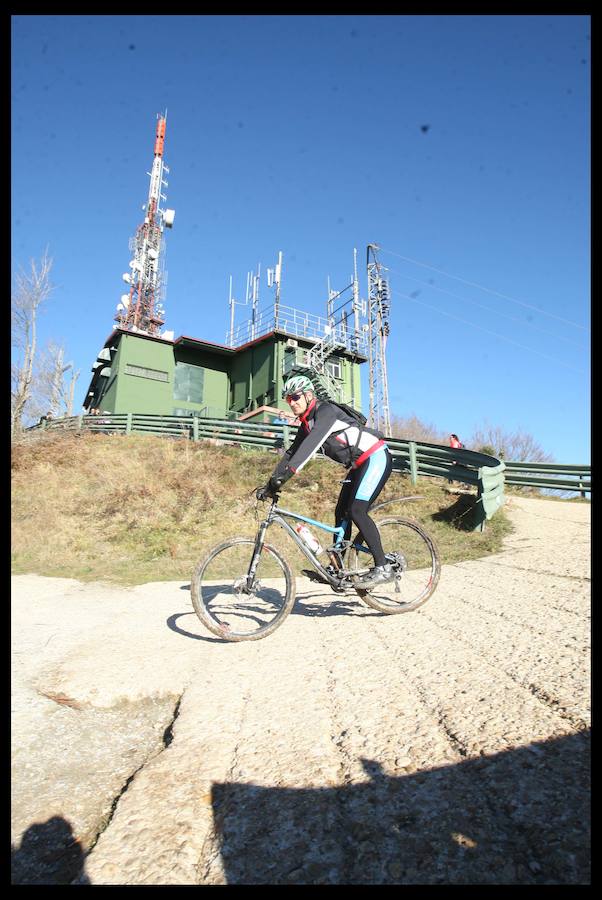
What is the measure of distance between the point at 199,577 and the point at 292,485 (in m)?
8.98

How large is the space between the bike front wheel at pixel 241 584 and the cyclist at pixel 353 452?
1.86 feet

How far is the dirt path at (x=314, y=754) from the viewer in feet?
4.95

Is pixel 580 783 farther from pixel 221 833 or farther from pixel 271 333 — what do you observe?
pixel 271 333

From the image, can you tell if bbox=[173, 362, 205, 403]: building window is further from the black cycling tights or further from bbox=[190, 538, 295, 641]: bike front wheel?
the black cycling tights

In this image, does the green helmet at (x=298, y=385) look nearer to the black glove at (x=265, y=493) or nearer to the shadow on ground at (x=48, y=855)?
the black glove at (x=265, y=493)

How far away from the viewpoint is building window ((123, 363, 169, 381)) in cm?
2714

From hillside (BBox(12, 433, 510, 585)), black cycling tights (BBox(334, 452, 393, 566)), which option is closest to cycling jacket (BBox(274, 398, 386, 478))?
black cycling tights (BBox(334, 452, 393, 566))

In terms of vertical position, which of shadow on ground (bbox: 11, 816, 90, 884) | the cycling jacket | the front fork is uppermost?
the cycling jacket

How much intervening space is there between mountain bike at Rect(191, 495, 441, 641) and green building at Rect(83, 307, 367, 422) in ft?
66.1

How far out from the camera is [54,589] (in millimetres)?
7387

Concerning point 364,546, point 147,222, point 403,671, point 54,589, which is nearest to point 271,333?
point 147,222

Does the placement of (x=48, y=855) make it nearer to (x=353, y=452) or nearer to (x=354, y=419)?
(x=353, y=452)

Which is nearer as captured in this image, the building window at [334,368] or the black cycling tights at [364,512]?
the black cycling tights at [364,512]

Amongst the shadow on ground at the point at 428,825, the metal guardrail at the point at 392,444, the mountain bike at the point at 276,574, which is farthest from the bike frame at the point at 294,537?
the metal guardrail at the point at 392,444
